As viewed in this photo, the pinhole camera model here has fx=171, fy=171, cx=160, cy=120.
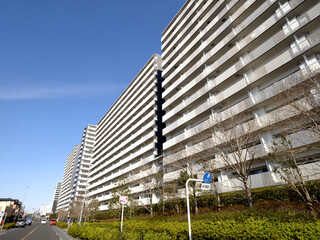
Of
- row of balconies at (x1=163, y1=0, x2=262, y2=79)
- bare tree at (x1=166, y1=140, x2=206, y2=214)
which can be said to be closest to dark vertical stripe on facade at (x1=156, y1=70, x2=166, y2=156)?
row of balconies at (x1=163, y1=0, x2=262, y2=79)

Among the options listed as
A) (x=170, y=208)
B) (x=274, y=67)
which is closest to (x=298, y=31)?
(x=274, y=67)

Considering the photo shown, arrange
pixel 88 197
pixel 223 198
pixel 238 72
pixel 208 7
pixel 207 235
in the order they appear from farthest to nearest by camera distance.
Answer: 1. pixel 88 197
2. pixel 208 7
3. pixel 238 72
4. pixel 223 198
5. pixel 207 235

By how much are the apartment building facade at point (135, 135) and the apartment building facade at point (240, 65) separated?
615cm

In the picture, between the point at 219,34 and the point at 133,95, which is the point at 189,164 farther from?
the point at 133,95

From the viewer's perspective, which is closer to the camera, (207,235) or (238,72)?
(207,235)

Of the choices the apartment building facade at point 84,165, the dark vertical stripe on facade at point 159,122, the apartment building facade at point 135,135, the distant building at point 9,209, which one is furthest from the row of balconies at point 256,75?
the apartment building facade at point 84,165

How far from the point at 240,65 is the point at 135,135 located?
3007 centimetres

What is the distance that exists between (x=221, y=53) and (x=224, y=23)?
442 cm

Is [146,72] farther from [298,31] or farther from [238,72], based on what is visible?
[298,31]

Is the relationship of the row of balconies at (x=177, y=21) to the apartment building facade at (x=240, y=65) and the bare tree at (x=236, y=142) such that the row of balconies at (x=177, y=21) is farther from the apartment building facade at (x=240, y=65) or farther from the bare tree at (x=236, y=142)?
the bare tree at (x=236, y=142)

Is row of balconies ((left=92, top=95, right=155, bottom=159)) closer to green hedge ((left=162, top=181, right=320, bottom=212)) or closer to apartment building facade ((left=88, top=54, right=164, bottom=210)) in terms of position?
apartment building facade ((left=88, top=54, right=164, bottom=210))

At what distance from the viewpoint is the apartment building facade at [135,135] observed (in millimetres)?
37066

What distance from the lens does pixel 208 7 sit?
30516 mm

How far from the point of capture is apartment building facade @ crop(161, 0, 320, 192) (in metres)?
17.1
